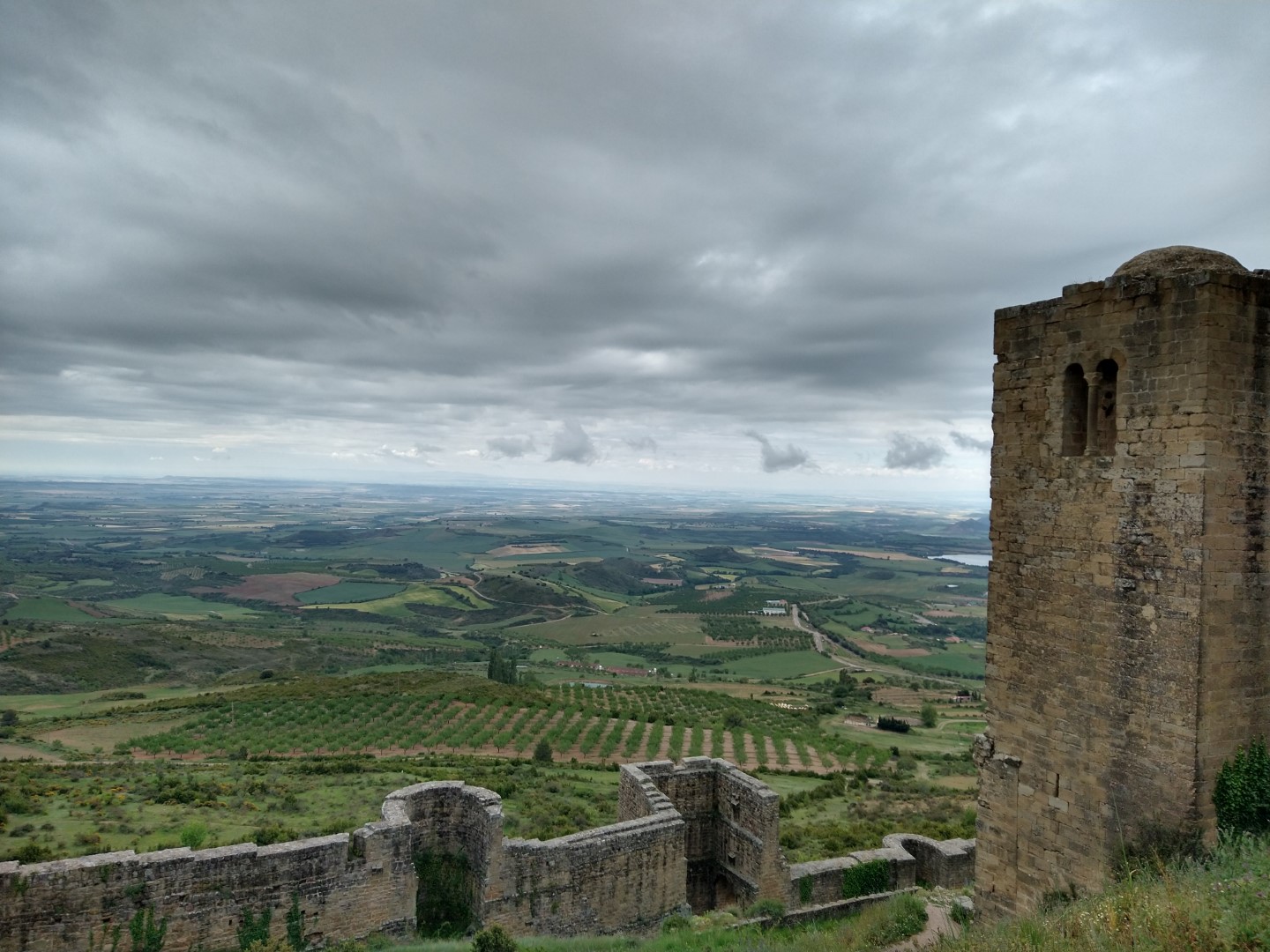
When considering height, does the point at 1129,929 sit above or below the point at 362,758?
above

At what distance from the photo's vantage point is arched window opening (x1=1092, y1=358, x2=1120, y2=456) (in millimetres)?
8234

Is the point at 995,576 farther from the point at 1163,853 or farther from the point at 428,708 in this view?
the point at 428,708

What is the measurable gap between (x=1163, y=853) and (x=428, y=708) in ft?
124

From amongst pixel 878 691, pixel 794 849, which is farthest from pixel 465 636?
pixel 794 849

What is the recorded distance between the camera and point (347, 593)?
138500 millimetres

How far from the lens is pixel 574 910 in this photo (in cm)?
1152

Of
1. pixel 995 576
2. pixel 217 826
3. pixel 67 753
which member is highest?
pixel 995 576

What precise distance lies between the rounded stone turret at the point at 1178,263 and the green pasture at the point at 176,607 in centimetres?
12285

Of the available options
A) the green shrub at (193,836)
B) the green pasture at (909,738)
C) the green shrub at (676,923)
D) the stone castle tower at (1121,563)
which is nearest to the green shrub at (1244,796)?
the stone castle tower at (1121,563)

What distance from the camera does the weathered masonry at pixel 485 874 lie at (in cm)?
905

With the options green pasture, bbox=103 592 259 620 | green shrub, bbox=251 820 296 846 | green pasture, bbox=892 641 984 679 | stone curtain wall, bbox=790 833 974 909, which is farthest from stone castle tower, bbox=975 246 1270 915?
green pasture, bbox=103 592 259 620

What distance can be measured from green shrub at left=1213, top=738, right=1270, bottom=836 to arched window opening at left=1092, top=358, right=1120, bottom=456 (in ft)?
12.1

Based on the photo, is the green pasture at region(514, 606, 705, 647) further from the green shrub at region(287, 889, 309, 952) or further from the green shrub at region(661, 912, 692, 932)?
the green shrub at region(287, 889, 309, 952)

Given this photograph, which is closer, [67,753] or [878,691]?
[67,753]
